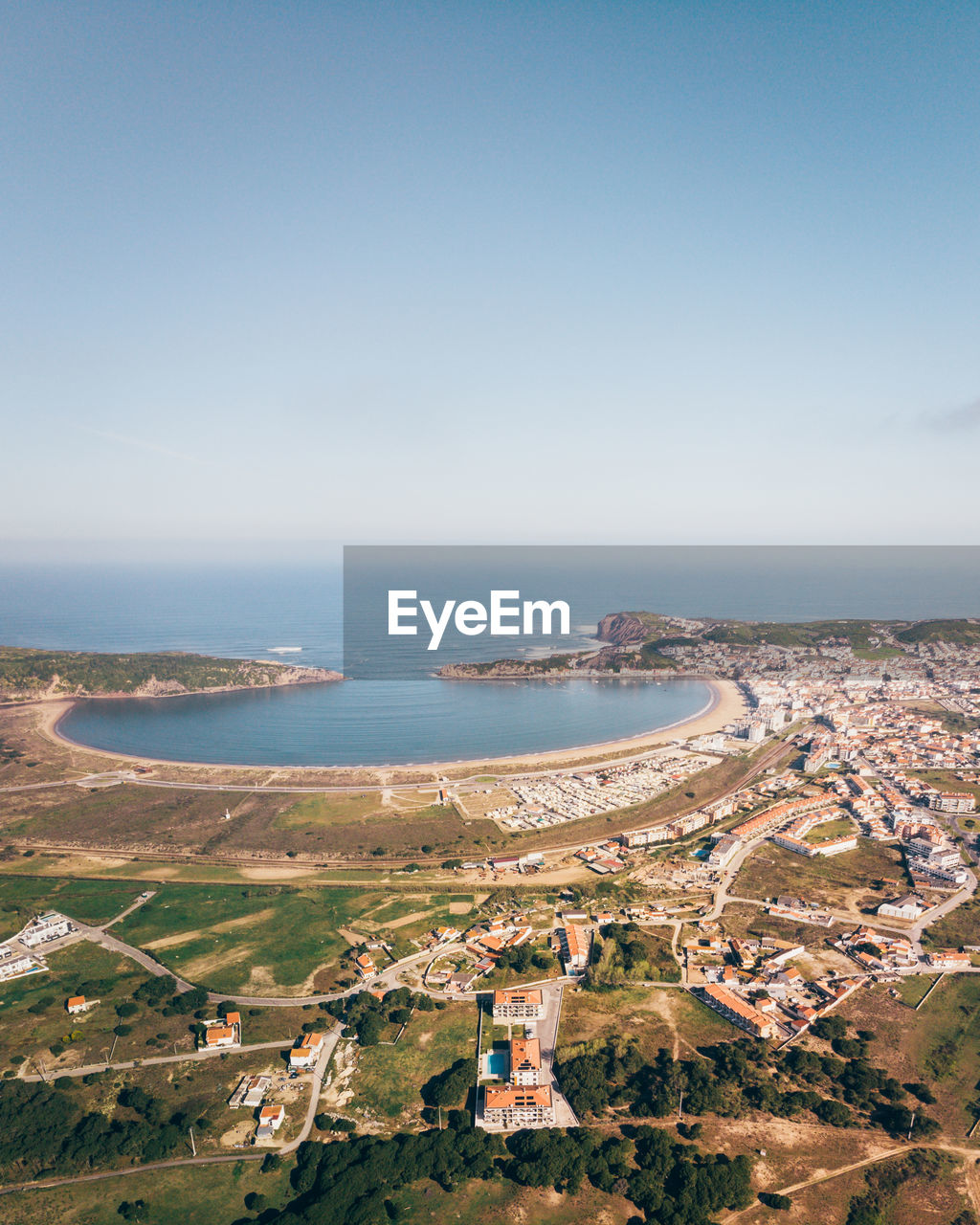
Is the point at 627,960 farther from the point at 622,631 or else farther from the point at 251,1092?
the point at 622,631

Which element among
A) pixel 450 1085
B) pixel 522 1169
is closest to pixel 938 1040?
pixel 522 1169

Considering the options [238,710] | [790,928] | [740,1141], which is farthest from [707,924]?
[238,710]

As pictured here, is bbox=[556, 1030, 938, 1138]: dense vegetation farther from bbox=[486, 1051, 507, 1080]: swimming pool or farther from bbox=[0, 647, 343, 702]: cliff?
bbox=[0, 647, 343, 702]: cliff

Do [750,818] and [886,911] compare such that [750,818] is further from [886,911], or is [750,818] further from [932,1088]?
[932,1088]

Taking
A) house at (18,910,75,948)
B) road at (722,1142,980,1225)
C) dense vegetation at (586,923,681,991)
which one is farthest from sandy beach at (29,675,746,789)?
road at (722,1142,980,1225)

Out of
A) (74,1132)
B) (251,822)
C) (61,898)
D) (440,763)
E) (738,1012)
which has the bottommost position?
(74,1132)

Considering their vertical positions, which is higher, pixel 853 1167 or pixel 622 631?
pixel 622 631
